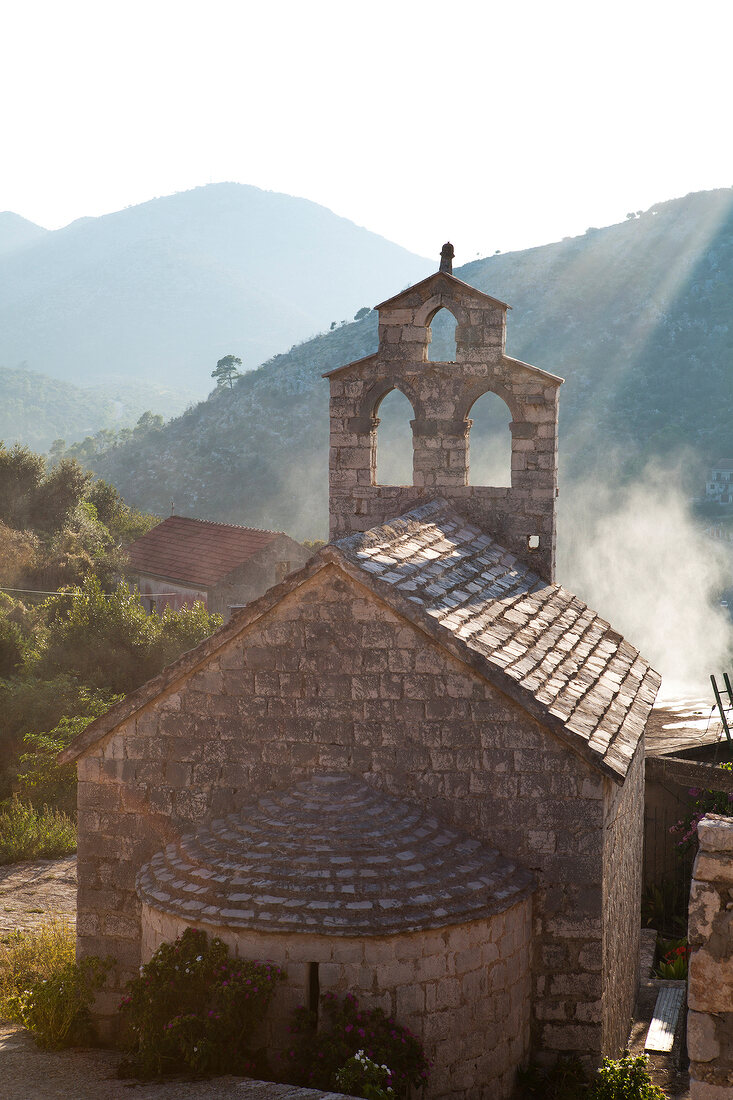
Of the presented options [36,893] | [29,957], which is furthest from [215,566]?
[29,957]

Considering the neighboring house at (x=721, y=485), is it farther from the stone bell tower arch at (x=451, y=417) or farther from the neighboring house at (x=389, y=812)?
the neighboring house at (x=389, y=812)

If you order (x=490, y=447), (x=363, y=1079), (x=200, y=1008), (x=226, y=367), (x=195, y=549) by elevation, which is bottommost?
(x=363, y=1079)

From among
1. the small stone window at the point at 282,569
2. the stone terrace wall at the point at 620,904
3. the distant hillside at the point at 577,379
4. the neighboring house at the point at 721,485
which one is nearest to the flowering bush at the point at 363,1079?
the stone terrace wall at the point at 620,904

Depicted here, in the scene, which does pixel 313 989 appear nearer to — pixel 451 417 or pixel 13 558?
pixel 451 417

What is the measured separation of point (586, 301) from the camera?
3184 inches

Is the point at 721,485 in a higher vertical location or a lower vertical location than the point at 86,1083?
higher

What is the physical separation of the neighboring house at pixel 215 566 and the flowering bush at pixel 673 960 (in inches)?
650

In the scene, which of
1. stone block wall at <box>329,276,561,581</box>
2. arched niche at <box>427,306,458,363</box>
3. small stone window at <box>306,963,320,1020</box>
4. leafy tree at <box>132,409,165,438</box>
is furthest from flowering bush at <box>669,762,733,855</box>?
leafy tree at <box>132,409,165,438</box>

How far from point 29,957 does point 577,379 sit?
6512 cm

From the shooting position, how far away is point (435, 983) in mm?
7031

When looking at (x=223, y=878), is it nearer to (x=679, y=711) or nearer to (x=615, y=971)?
(x=615, y=971)

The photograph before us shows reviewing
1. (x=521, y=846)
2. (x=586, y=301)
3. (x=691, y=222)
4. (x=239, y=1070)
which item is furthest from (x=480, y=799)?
(x=691, y=222)

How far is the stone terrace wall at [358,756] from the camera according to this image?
771 centimetres

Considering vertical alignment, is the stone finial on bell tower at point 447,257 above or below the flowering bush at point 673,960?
above
